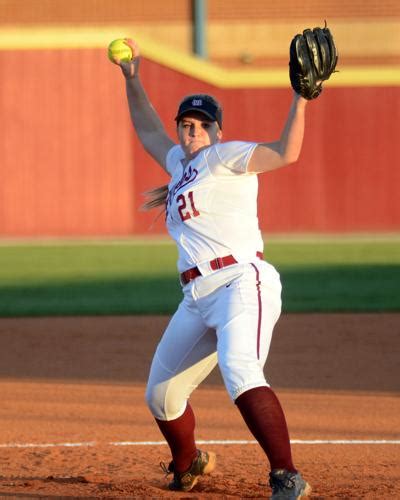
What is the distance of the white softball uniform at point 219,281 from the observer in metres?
4.82

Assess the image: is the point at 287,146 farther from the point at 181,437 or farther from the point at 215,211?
the point at 181,437

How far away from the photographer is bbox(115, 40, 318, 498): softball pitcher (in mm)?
4730

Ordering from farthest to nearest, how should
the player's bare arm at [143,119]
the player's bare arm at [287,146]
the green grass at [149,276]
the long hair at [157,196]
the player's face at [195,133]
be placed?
the green grass at [149,276], the player's bare arm at [143,119], the long hair at [157,196], the player's face at [195,133], the player's bare arm at [287,146]

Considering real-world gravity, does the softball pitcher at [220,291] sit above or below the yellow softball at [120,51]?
below

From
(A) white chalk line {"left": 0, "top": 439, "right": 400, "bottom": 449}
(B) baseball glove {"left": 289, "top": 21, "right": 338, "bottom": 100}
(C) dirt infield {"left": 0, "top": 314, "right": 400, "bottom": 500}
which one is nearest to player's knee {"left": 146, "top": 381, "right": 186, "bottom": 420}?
(C) dirt infield {"left": 0, "top": 314, "right": 400, "bottom": 500}

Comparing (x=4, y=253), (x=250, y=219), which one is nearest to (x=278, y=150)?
(x=250, y=219)

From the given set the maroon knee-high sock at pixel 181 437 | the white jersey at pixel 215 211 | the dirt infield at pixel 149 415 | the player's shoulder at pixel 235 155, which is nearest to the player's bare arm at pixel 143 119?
the white jersey at pixel 215 211

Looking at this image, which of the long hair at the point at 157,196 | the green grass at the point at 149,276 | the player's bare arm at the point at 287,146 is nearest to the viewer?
the player's bare arm at the point at 287,146

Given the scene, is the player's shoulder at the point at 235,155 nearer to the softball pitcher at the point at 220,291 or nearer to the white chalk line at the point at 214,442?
the softball pitcher at the point at 220,291

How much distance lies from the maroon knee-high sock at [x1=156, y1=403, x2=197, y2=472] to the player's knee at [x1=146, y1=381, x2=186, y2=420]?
0.13 feet

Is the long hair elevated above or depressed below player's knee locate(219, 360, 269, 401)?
above

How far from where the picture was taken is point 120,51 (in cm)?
583

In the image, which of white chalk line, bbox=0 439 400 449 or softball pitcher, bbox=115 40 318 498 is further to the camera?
white chalk line, bbox=0 439 400 449

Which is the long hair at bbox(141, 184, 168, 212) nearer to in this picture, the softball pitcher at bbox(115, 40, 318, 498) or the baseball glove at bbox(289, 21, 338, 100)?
the softball pitcher at bbox(115, 40, 318, 498)
